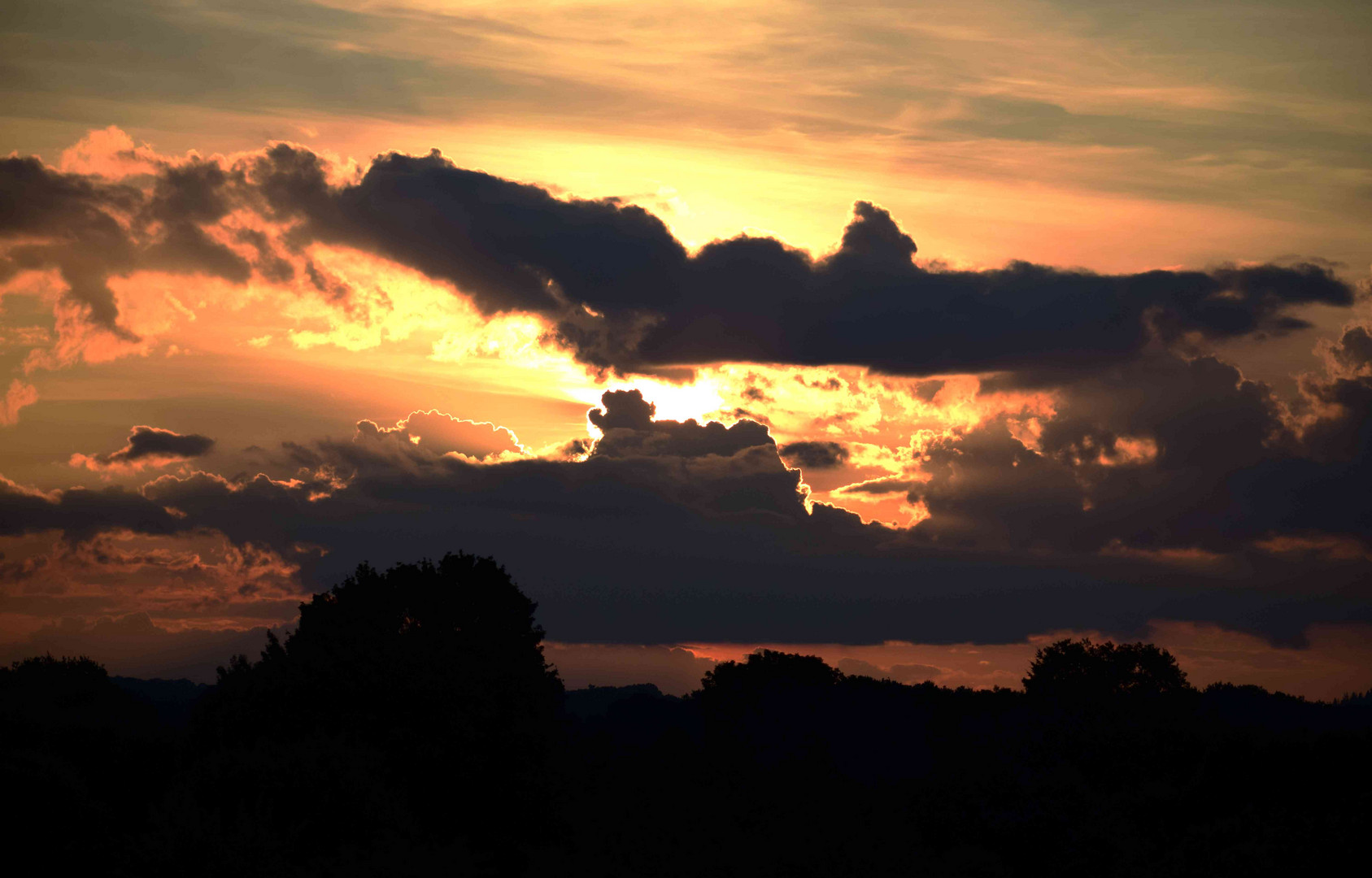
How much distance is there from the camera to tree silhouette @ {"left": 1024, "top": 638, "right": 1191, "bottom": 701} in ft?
378

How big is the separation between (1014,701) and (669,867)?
63.8 meters

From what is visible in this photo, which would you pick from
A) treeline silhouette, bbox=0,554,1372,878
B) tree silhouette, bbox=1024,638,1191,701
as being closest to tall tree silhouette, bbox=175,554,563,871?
treeline silhouette, bbox=0,554,1372,878

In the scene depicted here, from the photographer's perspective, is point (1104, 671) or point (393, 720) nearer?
point (393, 720)

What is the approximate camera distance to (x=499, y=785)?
192 feet

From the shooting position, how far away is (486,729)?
59.6 meters

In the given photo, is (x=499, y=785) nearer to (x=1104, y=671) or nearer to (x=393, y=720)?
(x=393, y=720)

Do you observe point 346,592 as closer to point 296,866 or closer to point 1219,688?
point 296,866

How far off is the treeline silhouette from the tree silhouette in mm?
12913

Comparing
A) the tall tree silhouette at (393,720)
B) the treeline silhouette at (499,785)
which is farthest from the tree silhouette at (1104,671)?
the tall tree silhouette at (393,720)

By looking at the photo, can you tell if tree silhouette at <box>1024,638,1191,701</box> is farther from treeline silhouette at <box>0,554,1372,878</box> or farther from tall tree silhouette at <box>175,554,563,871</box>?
tall tree silhouette at <box>175,554,563,871</box>

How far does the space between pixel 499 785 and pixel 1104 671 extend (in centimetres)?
8007

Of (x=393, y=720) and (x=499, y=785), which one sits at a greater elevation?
(x=393, y=720)

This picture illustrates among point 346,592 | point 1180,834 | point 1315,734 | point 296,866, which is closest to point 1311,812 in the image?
point 1180,834

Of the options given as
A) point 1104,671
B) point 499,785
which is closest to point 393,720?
point 499,785
